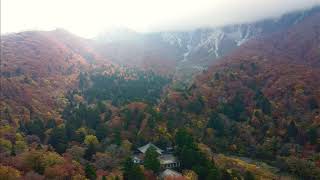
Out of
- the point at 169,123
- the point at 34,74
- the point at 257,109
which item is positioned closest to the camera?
the point at 169,123

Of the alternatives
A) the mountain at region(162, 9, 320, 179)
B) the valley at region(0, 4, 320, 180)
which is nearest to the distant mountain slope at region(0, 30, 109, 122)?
the valley at region(0, 4, 320, 180)

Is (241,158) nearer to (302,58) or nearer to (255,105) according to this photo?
(255,105)

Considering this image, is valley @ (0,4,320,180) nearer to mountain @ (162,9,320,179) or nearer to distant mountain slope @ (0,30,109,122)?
mountain @ (162,9,320,179)

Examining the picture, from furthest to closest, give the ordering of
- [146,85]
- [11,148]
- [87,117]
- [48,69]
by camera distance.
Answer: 1. [48,69]
2. [146,85]
3. [87,117]
4. [11,148]

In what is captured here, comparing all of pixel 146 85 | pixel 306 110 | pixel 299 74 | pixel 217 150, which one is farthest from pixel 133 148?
pixel 146 85

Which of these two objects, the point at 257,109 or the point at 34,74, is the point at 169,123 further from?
the point at 34,74

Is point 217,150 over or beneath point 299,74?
beneath

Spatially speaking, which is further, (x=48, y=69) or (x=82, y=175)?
(x=48, y=69)

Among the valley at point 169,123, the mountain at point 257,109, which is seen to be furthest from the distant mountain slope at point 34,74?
the mountain at point 257,109

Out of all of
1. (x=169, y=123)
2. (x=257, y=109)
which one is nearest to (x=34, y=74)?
(x=169, y=123)
